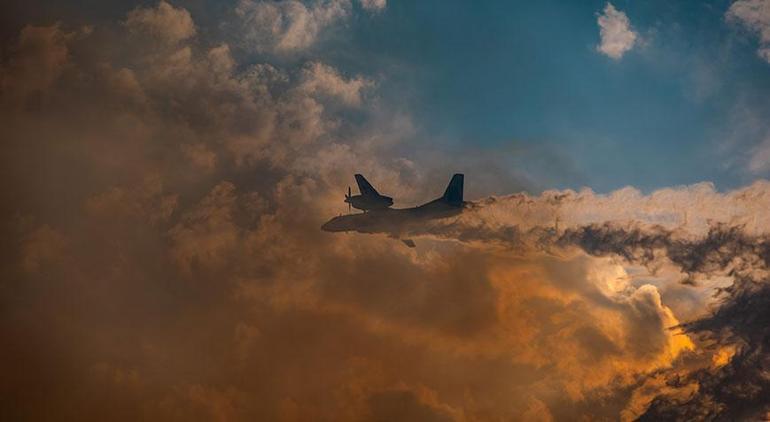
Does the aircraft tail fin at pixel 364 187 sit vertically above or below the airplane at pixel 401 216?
above

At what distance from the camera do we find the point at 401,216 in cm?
7669

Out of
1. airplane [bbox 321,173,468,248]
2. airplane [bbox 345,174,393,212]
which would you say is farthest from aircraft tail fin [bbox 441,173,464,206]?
airplane [bbox 345,174,393,212]

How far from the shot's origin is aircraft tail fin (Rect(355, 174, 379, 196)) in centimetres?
7831

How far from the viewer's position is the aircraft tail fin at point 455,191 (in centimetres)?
7250

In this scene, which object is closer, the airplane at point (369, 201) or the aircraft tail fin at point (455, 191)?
the aircraft tail fin at point (455, 191)

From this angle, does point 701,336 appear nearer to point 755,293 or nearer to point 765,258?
point 755,293

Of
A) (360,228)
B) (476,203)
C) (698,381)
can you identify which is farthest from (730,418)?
(360,228)

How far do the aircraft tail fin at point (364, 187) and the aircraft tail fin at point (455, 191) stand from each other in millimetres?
11385

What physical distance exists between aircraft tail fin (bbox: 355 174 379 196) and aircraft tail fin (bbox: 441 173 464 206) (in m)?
11.4

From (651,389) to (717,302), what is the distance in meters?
20.8

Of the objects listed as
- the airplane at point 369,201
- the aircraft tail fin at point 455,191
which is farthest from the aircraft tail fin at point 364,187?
the aircraft tail fin at point 455,191

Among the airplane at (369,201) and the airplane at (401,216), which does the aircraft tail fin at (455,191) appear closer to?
the airplane at (401,216)

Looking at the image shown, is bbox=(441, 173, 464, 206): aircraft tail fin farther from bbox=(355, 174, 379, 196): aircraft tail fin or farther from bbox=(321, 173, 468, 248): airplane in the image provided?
bbox=(355, 174, 379, 196): aircraft tail fin

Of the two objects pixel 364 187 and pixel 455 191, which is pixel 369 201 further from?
pixel 455 191
